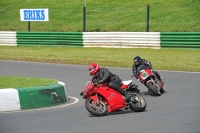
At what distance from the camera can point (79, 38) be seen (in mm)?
29094

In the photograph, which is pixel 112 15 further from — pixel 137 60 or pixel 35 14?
pixel 137 60

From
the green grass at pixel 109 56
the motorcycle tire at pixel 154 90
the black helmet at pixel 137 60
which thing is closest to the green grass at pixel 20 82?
the black helmet at pixel 137 60

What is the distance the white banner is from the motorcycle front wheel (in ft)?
73.2

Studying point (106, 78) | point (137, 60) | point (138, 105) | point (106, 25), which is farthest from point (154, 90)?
point (106, 25)

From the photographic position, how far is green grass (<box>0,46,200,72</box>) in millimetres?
21562

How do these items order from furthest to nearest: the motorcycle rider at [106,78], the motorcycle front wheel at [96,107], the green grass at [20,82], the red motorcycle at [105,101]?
the green grass at [20,82] < the motorcycle rider at [106,78] < the red motorcycle at [105,101] < the motorcycle front wheel at [96,107]

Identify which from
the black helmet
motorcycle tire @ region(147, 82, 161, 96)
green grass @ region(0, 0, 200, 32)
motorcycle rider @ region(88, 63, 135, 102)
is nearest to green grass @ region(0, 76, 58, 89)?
motorcycle rider @ region(88, 63, 135, 102)

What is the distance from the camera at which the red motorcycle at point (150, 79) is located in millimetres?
14116

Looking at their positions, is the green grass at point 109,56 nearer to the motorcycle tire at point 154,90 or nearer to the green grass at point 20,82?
the motorcycle tire at point 154,90

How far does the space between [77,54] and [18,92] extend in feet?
47.2

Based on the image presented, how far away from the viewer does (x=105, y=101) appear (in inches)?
440

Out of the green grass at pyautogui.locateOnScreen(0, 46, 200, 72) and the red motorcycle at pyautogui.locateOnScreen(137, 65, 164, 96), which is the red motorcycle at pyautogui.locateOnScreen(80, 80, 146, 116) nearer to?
the red motorcycle at pyautogui.locateOnScreen(137, 65, 164, 96)

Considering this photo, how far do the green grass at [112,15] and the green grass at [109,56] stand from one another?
606 cm

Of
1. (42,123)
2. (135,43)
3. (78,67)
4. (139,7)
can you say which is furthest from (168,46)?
(42,123)
